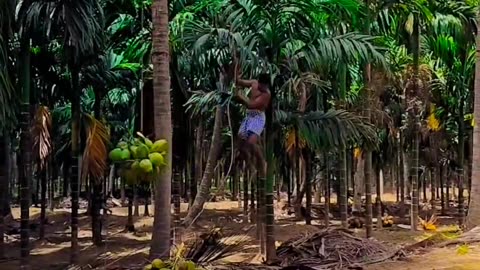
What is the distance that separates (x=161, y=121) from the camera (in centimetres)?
721

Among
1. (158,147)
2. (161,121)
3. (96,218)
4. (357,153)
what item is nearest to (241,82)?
(161,121)

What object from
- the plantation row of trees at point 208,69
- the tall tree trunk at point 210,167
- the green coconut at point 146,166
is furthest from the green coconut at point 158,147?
the tall tree trunk at point 210,167

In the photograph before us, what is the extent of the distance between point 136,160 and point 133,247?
1079 cm

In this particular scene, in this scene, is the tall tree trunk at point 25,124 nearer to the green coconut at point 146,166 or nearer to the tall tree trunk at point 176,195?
the tall tree trunk at point 176,195

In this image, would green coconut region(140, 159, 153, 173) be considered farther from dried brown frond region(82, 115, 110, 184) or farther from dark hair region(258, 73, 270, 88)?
dried brown frond region(82, 115, 110, 184)

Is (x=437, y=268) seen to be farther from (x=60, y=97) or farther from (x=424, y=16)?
(x=60, y=97)

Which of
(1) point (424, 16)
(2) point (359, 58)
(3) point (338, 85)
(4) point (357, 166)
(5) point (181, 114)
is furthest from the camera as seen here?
(4) point (357, 166)

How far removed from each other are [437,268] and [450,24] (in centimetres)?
925

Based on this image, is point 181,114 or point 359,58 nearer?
point 359,58

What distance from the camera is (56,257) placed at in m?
15.2

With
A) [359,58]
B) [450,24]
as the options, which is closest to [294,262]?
[359,58]

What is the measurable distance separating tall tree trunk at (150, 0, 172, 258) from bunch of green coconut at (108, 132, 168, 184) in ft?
5.38

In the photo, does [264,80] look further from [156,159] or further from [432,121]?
[432,121]

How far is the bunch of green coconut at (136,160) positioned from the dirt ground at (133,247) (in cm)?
247
